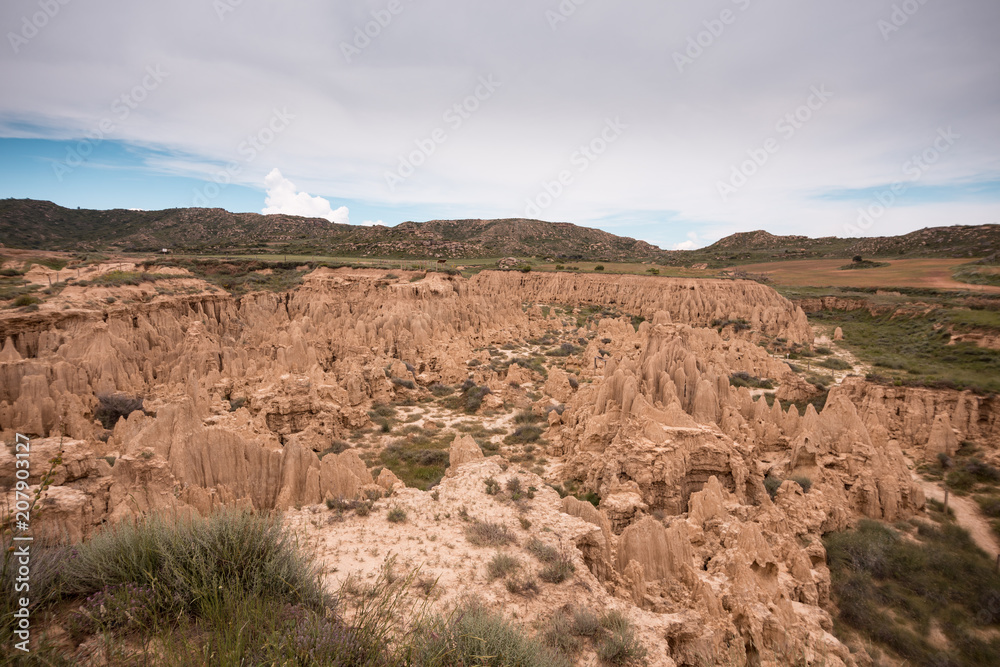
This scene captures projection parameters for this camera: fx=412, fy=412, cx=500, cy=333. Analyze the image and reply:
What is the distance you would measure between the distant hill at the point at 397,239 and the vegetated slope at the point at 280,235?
0.65 feet

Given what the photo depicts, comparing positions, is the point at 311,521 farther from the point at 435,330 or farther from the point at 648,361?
the point at 435,330

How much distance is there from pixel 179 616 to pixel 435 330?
85.1ft

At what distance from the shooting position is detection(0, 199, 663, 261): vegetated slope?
7019 cm

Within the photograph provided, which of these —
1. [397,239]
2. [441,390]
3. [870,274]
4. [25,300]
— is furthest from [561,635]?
Result: [397,239]

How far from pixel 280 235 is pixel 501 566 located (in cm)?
10787

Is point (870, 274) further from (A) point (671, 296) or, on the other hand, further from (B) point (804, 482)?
(B) point (804, 482)

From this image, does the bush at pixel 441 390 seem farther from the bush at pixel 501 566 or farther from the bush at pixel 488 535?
the bush at pixel 501 566

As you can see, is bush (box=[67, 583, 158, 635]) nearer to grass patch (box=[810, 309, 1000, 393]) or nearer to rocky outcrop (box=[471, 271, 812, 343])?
grass patch (box=[810, 309, 1000, 393])

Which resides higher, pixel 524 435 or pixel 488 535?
pixel 488 535

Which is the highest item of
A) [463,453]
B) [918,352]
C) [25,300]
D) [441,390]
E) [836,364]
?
[25,300]

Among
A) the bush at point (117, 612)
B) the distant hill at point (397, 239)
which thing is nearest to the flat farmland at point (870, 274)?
the distant hill at point (397, 239)

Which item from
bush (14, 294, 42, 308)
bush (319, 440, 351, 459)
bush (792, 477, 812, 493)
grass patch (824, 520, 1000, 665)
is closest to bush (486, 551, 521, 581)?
grass patch (824, 520, 1000, 665)

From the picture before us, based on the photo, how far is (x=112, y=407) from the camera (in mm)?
14266

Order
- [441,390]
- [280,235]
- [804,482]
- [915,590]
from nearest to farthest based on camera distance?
[915,590], [804,482], [441,390], [280,235]
